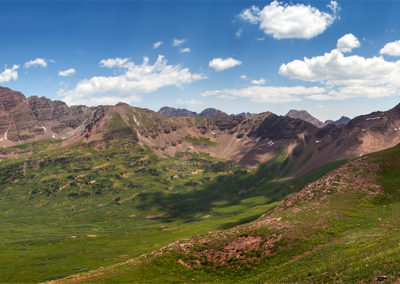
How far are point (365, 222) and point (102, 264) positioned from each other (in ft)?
415

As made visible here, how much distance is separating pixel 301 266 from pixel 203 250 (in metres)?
24.4

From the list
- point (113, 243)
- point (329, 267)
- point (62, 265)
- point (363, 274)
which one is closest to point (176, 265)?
point (329, 267)

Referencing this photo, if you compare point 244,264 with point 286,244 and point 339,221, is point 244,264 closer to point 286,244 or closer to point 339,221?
point 286,244

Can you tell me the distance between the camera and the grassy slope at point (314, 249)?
108 ft

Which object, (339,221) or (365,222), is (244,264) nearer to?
(339,221)

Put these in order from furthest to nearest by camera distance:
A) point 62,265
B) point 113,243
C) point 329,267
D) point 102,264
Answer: point 113,243 → point 62,265 → point 102,264 → point 329,267

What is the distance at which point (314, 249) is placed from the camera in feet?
166

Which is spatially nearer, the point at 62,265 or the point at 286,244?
the point at 286,244

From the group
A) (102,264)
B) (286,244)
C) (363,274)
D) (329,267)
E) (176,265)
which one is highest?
(363,274)

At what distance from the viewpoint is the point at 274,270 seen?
45688 millimetres

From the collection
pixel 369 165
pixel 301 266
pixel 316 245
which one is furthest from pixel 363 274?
pixel 369 165

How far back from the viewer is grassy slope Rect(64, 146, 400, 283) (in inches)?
1298

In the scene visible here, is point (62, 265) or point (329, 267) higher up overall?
point (329, 267)

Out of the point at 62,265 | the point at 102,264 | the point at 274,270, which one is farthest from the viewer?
the point at 62,265
